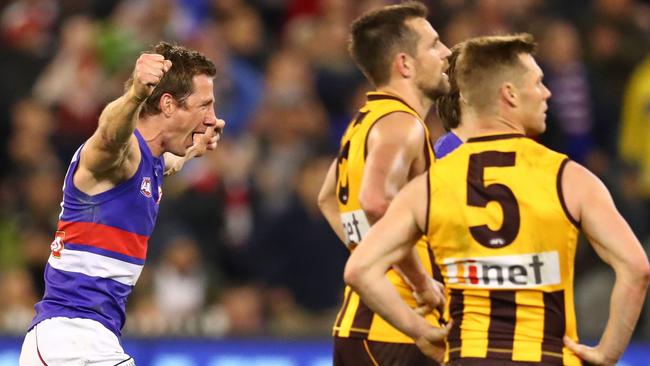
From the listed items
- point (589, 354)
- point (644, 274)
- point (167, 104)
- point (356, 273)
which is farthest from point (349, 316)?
point (644, 274)

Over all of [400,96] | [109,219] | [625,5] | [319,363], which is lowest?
[319,363]

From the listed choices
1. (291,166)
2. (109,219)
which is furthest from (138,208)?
(291,166)

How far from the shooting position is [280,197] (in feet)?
38.4

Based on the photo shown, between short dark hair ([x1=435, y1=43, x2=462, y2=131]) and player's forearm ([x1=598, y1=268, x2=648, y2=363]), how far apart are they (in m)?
1.56

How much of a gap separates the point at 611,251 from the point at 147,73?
192 cm

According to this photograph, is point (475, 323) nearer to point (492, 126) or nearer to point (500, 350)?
point (500, 350)

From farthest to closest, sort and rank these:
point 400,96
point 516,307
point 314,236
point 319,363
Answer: point 314,236 → point 319,363 → point 400,96 → point 516,307

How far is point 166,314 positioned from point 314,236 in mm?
1413

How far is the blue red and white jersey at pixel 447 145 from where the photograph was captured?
622cm

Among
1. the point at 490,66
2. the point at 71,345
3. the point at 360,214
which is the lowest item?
the point at 71,345

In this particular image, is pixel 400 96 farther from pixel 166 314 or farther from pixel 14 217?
pixel 14 217

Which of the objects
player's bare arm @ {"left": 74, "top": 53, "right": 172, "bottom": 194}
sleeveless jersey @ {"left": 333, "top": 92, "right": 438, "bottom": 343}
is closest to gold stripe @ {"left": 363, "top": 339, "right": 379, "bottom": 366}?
sleeveless jersey @ {"left": 333, "top": 92, "right": 438, "bottom": 343}

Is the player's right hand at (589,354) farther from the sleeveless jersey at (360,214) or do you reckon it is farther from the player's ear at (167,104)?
the player's ear at (167,104)

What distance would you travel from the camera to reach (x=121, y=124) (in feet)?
17.5
